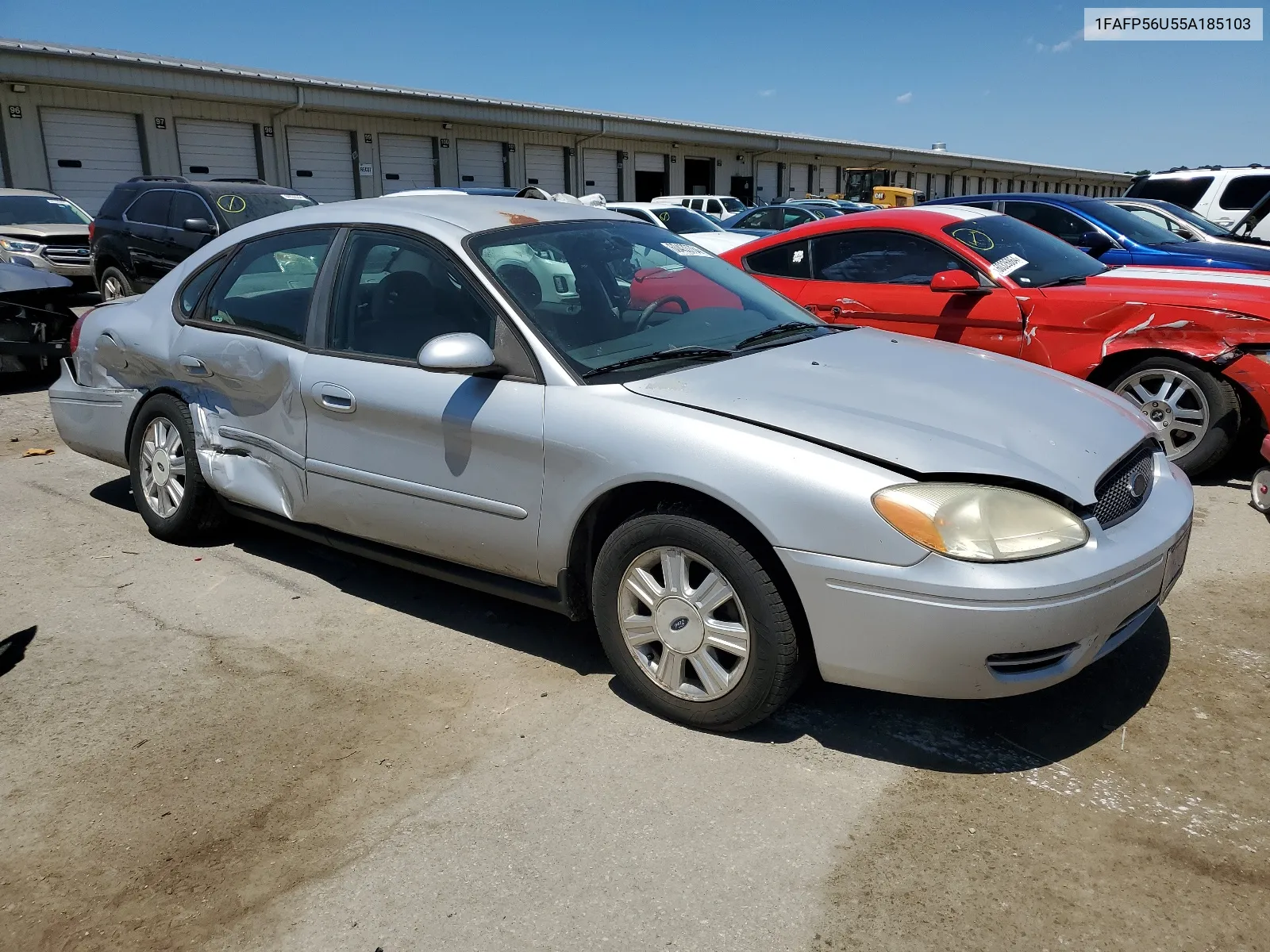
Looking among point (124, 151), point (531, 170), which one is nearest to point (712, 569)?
point (124, 151)

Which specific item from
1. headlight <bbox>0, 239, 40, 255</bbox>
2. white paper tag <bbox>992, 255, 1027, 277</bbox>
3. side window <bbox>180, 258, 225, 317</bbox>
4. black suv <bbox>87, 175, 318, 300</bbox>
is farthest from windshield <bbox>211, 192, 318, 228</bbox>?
white paper tag <bbox>992, 255, 1027, 277</bbox>

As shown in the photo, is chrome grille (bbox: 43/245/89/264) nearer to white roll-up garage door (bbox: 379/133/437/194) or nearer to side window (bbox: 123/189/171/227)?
side window (bbox: 123/189/171/227)

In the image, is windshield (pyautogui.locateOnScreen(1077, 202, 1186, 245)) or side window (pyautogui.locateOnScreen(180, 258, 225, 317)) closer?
side window (pyautogui.locateOnScreen(180, 258, 225, 317))

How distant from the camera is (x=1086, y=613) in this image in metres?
2.62

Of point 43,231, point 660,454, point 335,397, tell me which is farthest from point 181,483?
point 43,231

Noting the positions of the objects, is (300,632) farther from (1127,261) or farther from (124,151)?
(124,151)

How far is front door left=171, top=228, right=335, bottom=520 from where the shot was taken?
154 inches

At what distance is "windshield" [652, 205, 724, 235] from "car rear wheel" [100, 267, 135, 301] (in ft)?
27.8

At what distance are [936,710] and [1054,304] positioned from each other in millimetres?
3225

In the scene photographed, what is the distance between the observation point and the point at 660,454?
2877 mm

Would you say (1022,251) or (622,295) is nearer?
(622,295)

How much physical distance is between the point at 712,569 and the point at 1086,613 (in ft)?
3.29

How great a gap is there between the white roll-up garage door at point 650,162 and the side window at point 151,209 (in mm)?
25337

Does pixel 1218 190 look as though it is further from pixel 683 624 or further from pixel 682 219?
pixel 683 624
